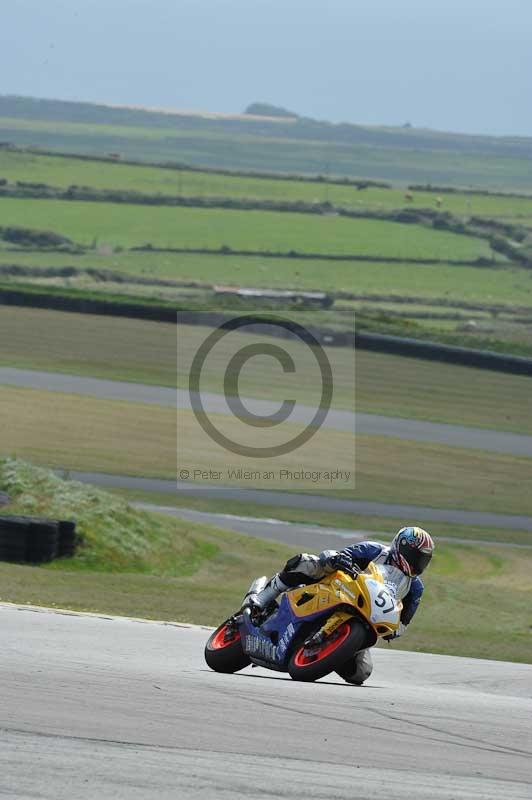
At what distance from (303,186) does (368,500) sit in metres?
117

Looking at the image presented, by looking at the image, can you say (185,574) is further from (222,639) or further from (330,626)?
(330,626)

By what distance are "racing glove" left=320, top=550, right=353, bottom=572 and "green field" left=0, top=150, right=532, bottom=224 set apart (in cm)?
10818

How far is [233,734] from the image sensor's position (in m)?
6.68

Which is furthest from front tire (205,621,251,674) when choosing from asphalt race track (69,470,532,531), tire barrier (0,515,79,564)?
asphalt race track (69,470,532,531)

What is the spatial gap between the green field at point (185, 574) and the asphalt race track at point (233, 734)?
514 centimetres

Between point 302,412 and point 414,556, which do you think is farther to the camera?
point 302,412

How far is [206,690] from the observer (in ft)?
25.4

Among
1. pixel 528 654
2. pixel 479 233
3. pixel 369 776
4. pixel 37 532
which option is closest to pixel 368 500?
pixel 37 532

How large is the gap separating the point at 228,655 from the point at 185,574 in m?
10.7

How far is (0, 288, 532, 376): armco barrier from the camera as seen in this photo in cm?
4262

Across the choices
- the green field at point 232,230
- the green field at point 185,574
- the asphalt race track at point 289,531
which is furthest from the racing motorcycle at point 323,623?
the green field at point 232,230

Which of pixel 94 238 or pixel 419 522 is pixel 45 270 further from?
pixel 419 522

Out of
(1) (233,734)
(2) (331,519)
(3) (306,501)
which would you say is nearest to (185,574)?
(2) (331,519)

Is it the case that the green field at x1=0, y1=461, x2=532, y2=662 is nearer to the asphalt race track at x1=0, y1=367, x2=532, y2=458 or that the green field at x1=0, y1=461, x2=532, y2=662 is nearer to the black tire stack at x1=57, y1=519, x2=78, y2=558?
the black tire stack at x1=57, y1=519, x2=78, y2=558
